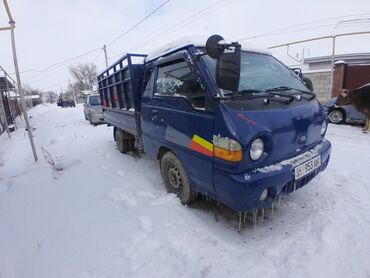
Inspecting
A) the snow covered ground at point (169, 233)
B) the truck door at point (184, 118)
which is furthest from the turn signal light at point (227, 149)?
the snow covered ground at point (169, 233)

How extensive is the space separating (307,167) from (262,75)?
1228 mm

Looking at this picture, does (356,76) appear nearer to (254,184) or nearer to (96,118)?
(254,184)

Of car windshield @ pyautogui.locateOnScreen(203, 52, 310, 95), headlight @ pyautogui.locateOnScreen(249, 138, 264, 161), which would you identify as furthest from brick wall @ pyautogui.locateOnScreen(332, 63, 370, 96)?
headlight @ pyautogui.locateOnScreen(249, 138, 264, 161)

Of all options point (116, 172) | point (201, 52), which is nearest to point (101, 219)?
point (116, 172)

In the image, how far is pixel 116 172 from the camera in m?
4.60

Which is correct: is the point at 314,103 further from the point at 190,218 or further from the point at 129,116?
the point at 129,116

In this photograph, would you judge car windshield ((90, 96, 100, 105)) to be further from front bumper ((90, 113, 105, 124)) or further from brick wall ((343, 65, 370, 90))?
brick wall ((343, 65, 370, 90))

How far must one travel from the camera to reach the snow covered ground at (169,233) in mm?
2225

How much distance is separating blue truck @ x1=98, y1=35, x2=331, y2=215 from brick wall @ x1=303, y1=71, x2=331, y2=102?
8653 mm

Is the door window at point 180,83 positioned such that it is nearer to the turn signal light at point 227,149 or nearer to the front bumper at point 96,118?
the turn signal light at point 227,149

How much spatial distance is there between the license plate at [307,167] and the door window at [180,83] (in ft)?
3.92

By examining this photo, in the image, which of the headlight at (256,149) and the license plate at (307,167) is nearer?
the headlight at (256,149)

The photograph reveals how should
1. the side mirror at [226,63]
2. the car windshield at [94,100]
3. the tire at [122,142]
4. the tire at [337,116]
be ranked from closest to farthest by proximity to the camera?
1. the side mirror at [226,63]
2. the tire at [122,142]
3. the tire at [337,116]
4. the car windshield at [94,100]

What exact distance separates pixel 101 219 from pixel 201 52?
2339mm
